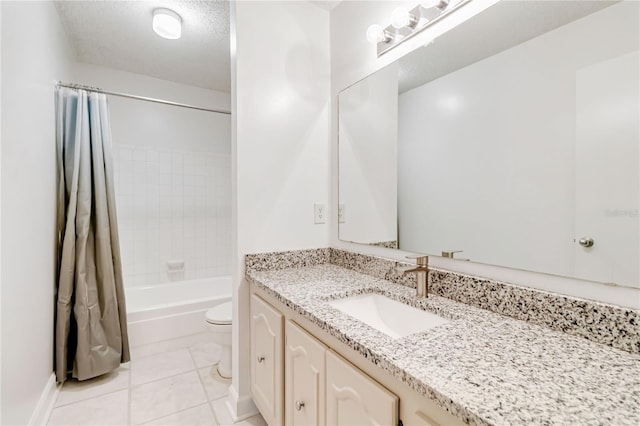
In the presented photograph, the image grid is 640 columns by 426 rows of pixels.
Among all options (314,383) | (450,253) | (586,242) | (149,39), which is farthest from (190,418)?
(149,39)

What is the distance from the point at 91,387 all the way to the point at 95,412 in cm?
29

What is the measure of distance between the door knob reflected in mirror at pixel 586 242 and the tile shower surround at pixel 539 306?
16 centimetres

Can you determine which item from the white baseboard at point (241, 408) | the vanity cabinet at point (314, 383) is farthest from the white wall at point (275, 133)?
the vanity cabinet at point (314, 383)

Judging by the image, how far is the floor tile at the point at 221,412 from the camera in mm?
1554

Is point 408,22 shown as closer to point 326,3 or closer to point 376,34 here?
point 376,34

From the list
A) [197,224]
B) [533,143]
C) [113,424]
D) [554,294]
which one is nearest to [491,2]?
[533,143]

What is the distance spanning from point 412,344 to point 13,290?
1599mm

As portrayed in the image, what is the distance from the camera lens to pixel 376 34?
1.42m

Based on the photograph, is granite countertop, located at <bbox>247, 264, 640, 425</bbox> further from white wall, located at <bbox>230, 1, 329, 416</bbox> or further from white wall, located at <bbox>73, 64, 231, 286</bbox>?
white wall, located at <bbox>73, 64, 231, 286</bbox>

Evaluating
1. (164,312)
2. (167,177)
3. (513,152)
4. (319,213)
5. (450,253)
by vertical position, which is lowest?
(164,312)

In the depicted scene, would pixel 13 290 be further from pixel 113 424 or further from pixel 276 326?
pixel 276 326

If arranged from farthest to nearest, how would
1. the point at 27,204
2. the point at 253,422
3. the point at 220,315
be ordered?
the point at 220,315
the point at 253,422
the point at 27,204

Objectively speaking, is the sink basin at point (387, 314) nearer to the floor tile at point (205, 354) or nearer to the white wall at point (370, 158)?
the white wall at point (370, 158)

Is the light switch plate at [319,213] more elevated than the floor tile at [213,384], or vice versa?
the light switch plate at [319,213]
